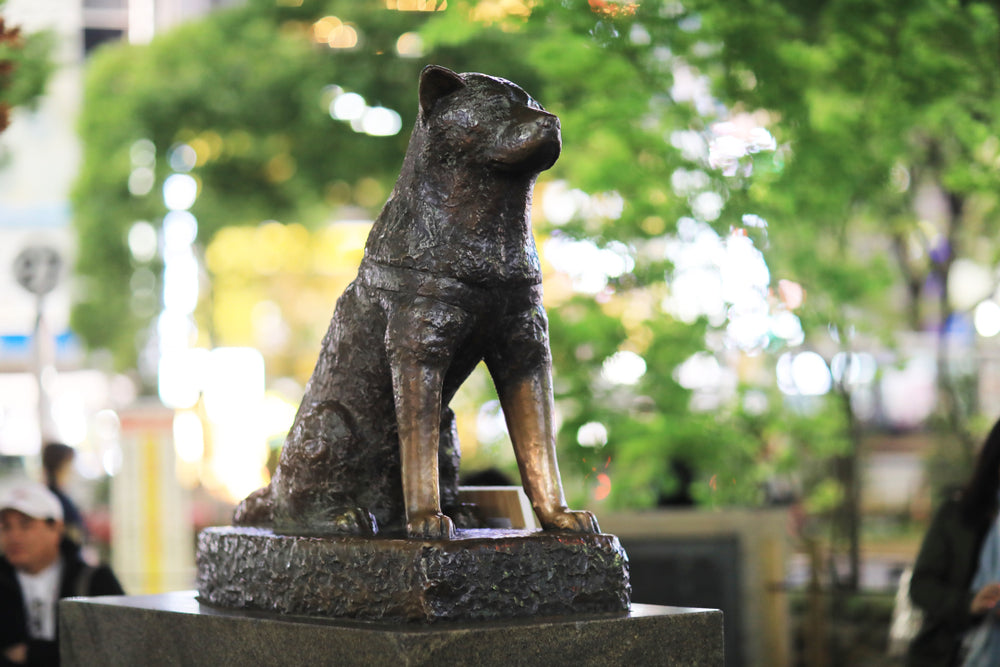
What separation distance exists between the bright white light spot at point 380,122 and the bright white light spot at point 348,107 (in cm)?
10

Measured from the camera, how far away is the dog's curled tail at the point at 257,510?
299cm

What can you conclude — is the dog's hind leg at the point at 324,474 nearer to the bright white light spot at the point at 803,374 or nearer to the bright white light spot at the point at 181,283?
the bright white light spot at the point at 803,374

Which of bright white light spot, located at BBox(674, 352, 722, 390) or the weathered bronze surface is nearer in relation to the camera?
the weathered bronze surface

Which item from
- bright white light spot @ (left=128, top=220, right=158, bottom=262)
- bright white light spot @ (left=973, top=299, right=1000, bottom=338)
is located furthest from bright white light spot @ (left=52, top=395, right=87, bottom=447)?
bright white light spot @ (left=973, top=299, right=1000, bottom=338)

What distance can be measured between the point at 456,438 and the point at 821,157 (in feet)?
19.2

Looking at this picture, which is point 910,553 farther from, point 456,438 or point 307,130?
point 456,438

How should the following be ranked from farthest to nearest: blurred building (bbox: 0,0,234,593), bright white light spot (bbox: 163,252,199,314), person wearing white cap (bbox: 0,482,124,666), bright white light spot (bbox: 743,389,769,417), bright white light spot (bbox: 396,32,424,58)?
blurred building (bbox: 0,0,234,593) → bright white light spot (bbox: 163,252,199,314) → bright white light spot (bbox: 396,32,424,58) → bright white light spot (bbox: 743,389,769,417) → person wearing white cap (bbox: 0,482,124,666)

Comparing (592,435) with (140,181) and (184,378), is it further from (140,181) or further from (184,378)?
(184,378)

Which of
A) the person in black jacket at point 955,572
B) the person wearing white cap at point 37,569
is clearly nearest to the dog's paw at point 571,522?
the person wearing white cap at point 37,569

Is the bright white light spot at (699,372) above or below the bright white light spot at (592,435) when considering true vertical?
above

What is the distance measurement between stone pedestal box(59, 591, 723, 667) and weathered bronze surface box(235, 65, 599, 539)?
0.80 feet

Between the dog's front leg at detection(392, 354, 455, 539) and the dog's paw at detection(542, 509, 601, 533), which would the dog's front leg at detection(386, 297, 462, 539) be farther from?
the dog's paw at detection(542, 509, 601, 533)

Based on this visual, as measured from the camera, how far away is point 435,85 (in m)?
2.62

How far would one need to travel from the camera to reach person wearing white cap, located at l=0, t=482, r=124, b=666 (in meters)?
4.24
